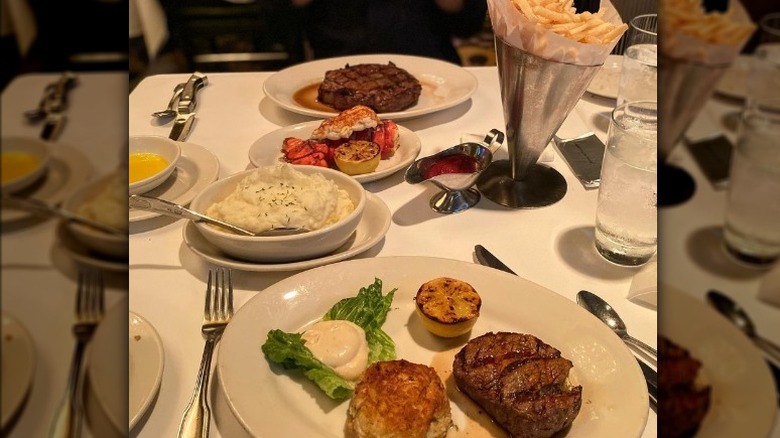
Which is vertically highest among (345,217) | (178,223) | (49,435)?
(49,435)

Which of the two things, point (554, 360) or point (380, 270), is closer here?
point (554, 360)

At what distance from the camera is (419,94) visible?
143cm

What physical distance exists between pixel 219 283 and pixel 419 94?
0.78 metres

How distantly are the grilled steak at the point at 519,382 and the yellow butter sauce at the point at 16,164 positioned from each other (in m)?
0.55

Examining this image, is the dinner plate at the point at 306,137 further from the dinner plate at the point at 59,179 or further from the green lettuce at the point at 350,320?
the dinner plate at the point at 59,179

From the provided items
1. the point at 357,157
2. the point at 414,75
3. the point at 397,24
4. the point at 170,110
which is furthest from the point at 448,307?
the point at 397,24

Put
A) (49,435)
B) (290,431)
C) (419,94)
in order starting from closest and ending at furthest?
(49,435) < (290,431) < (419,94)

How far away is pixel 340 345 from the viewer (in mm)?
688

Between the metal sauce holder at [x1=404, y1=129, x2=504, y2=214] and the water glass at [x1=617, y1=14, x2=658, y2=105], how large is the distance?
0.27m

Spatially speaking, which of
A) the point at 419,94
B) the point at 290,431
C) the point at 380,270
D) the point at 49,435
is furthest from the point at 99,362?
the point at 419,94

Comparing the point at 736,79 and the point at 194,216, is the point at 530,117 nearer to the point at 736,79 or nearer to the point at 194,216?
the point at 194,216

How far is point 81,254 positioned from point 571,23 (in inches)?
35.9

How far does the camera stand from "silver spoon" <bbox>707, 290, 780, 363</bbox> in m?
0.13

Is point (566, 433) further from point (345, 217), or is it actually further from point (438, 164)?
point (438, 164)
